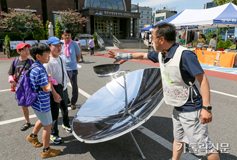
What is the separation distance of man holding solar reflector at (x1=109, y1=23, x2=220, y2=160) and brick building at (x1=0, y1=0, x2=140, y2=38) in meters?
30.6

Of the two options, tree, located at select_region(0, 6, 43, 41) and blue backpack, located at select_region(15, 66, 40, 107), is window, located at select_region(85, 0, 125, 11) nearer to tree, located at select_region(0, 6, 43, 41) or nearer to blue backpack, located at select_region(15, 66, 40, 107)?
tree, located at select_region(0, 6, 43, 41)

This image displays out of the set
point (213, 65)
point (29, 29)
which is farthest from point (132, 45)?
point (213, 65)

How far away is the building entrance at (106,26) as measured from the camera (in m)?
35.5

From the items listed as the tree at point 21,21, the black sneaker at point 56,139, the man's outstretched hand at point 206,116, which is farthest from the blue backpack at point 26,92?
the tree at point 21,21

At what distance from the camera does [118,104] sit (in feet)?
11.1

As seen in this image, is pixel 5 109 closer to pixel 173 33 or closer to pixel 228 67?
pixel 173 33

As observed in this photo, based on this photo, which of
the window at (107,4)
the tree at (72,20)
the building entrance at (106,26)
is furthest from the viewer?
the building entrance at (106,26)

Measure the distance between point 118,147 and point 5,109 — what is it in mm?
3788

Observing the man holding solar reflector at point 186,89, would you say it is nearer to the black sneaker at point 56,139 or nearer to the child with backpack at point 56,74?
the child with backpack at point 56,74

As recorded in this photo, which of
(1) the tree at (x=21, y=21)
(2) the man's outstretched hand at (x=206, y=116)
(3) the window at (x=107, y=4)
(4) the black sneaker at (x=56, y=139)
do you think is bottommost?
(4) the black sneaker at (x=56, y=139)

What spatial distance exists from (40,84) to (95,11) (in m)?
30.4

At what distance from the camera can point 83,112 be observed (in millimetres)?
3256

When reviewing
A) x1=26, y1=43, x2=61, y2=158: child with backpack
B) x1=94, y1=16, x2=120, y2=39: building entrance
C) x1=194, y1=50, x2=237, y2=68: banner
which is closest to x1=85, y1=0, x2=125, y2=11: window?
x1=94, y1=16, x2=120, y2=39: building entrance

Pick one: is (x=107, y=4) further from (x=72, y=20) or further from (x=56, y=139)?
(x=56, y=139)
